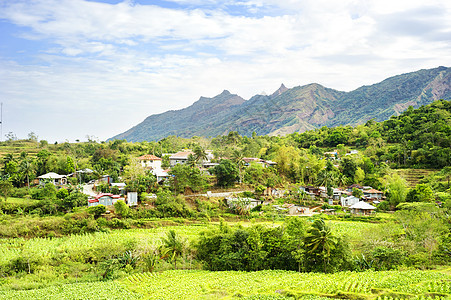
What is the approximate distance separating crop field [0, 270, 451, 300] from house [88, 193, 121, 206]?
1530 cm

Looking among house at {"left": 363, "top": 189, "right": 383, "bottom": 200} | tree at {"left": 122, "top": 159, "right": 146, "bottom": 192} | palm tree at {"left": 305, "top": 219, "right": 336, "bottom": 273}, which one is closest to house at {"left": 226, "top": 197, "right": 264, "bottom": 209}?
tree at {"left": 122, "top": 159, "right": 146, "bottom": 192}

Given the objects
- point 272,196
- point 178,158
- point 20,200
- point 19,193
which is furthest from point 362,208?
point 19,193

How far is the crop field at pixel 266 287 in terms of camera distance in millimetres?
15305

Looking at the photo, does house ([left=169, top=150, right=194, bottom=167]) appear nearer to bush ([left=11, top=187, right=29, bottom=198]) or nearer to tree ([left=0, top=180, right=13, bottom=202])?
bush ([left=11, top=187, right=29, bottom=198])

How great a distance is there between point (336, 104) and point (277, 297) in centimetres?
19707

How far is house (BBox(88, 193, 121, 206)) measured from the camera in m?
33.2

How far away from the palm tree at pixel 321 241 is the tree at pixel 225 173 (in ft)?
69.4

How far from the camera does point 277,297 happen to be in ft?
50.4

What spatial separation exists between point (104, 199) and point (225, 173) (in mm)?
14964

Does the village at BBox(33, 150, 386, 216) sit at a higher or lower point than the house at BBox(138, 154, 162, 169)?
lower

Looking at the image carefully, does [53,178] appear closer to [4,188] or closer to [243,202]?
[4,188]

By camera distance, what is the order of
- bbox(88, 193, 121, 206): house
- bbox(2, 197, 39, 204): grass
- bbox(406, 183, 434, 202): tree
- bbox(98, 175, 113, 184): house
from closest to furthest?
1. bbox(2, 197, 39, 204): grass
2. bbox(88, 193, 121, 206): house
3. bbox(406, 183, 434, 202): tree
4. bbox(98, 175, 113, 184): house

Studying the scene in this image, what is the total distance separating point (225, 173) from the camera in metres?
40.9

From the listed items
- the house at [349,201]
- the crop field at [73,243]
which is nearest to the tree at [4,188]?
the crop field at [73,243]
